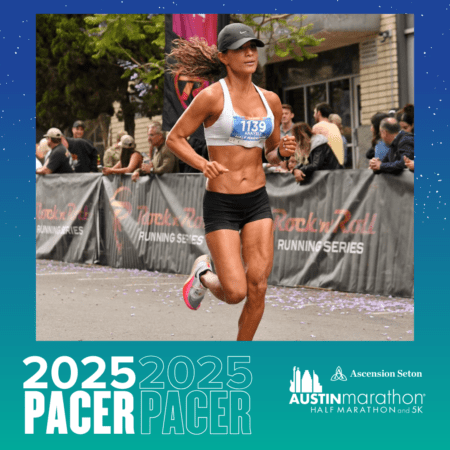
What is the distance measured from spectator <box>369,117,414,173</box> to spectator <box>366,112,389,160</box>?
236 mm

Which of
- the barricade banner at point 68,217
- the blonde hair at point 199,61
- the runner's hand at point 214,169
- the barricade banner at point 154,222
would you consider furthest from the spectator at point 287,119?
the runner's hand at point 214,169

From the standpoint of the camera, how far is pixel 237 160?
5141mm

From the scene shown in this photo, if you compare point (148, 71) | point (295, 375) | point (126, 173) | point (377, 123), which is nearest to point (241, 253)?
point (295, 375)

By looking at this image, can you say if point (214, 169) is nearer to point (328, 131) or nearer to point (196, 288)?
point (196, 288)

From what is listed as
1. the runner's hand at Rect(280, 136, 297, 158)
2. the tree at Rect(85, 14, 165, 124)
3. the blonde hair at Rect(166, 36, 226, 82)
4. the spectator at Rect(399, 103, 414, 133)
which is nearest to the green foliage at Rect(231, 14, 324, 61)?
the tree at Rect(85, 14, 165, 124)

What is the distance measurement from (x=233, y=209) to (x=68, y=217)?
30.5 ft

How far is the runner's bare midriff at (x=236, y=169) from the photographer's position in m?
5.12

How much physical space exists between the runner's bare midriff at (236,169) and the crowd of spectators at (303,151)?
155 inches

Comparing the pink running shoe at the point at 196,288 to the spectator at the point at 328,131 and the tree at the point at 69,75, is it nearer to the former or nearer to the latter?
the spectator at the point at 328,131

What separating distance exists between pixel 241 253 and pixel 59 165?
9721mm

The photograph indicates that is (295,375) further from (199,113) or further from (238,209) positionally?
(199,113)

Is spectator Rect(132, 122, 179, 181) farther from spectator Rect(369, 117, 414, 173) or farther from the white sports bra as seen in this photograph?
the white sports bra

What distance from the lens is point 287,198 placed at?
33.6 ft

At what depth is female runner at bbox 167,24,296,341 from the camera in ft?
16.5
